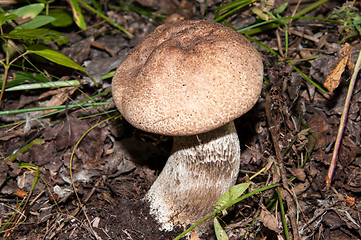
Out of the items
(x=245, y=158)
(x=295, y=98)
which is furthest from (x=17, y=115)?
(x=295, y=98)

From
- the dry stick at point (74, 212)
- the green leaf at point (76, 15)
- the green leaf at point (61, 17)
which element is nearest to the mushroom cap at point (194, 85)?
A: the dry stick at point (74, 212)

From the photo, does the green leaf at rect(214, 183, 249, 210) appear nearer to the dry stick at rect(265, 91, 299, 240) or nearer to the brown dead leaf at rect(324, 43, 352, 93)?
the dry stick at rect(265, 91, 299, 240)

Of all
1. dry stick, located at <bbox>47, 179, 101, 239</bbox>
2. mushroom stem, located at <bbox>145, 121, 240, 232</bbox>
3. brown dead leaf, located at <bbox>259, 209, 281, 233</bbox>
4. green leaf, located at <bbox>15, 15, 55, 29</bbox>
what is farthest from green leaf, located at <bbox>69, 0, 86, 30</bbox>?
brown dead leaf, located at <bbox>259, 209, 281, 233</bbox>

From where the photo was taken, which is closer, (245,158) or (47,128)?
(245,158)

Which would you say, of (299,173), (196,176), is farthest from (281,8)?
(196,176)

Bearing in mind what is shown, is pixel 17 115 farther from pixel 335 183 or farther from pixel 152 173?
pixel 335 183

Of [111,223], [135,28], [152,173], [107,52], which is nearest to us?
[111,223]
